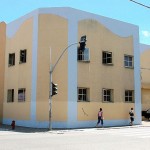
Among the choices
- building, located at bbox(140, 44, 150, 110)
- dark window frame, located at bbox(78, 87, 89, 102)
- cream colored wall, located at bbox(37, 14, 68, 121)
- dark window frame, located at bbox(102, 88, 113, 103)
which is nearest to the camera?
cream colored wall, located at bbox(37, 14, 68, 121)

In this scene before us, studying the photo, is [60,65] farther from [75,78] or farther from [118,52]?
[118,52]

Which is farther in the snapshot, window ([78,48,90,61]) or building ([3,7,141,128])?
window ([78,48,90,61])

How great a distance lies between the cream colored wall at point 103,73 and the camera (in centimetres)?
2750

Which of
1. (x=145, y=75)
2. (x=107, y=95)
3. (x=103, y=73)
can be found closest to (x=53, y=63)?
(x=103, y=73)

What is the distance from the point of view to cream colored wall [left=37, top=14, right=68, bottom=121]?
1021 inches

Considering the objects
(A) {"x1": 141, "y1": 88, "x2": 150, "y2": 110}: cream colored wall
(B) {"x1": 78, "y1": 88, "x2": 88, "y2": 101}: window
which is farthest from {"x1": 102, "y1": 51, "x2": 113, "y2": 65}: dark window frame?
(A) {"x1": 141, "y1": 88, "x2": 150, "y2": 110}: cream colored wall

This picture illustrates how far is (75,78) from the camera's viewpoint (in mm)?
26734

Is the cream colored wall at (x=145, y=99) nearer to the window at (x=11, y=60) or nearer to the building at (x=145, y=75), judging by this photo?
the building at (x=145, y=75)

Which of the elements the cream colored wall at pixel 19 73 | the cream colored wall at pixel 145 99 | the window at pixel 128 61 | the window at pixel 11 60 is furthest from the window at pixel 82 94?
the cream colored wall at pixel 145 99

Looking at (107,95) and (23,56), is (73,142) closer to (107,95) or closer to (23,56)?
(107,95)

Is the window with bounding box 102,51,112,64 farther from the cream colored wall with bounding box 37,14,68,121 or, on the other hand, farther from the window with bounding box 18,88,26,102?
the window with bounding box 18,88,26,102

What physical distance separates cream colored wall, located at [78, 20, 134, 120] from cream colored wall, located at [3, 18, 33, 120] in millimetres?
4325

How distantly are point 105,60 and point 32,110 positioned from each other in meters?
8.04

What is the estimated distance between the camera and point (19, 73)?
28.5m
